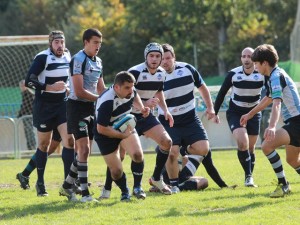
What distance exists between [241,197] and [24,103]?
41.7ft

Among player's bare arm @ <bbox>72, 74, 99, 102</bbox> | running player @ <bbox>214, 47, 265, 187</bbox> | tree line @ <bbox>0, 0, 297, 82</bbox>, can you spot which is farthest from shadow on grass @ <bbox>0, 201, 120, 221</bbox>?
tree line @ <bbox>0, 0, 297, 82</bbox>

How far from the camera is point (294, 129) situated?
33.8 feet

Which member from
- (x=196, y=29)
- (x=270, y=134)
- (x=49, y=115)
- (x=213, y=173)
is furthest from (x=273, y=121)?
(x=196, y=29)

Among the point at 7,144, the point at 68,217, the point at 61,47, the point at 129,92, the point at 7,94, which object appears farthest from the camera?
the point at 7,94

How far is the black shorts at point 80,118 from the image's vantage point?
34.9ft

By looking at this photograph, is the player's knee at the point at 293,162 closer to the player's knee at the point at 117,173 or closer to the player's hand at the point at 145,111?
the player's hand at the point at 145,111

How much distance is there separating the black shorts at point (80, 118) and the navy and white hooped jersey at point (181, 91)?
1.42m

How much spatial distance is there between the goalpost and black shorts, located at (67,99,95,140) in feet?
25.5

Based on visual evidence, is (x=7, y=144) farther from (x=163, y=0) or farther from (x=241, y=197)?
(x=163, y=0)

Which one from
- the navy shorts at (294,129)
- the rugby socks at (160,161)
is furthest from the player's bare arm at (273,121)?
the rugby socks at (160,161)

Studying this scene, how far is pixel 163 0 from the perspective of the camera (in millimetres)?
43750

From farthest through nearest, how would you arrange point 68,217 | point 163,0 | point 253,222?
point 163,0 → point 68,217 → point 253,222

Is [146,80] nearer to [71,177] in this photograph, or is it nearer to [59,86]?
[59,86]

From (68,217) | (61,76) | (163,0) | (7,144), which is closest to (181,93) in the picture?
(61,76)
